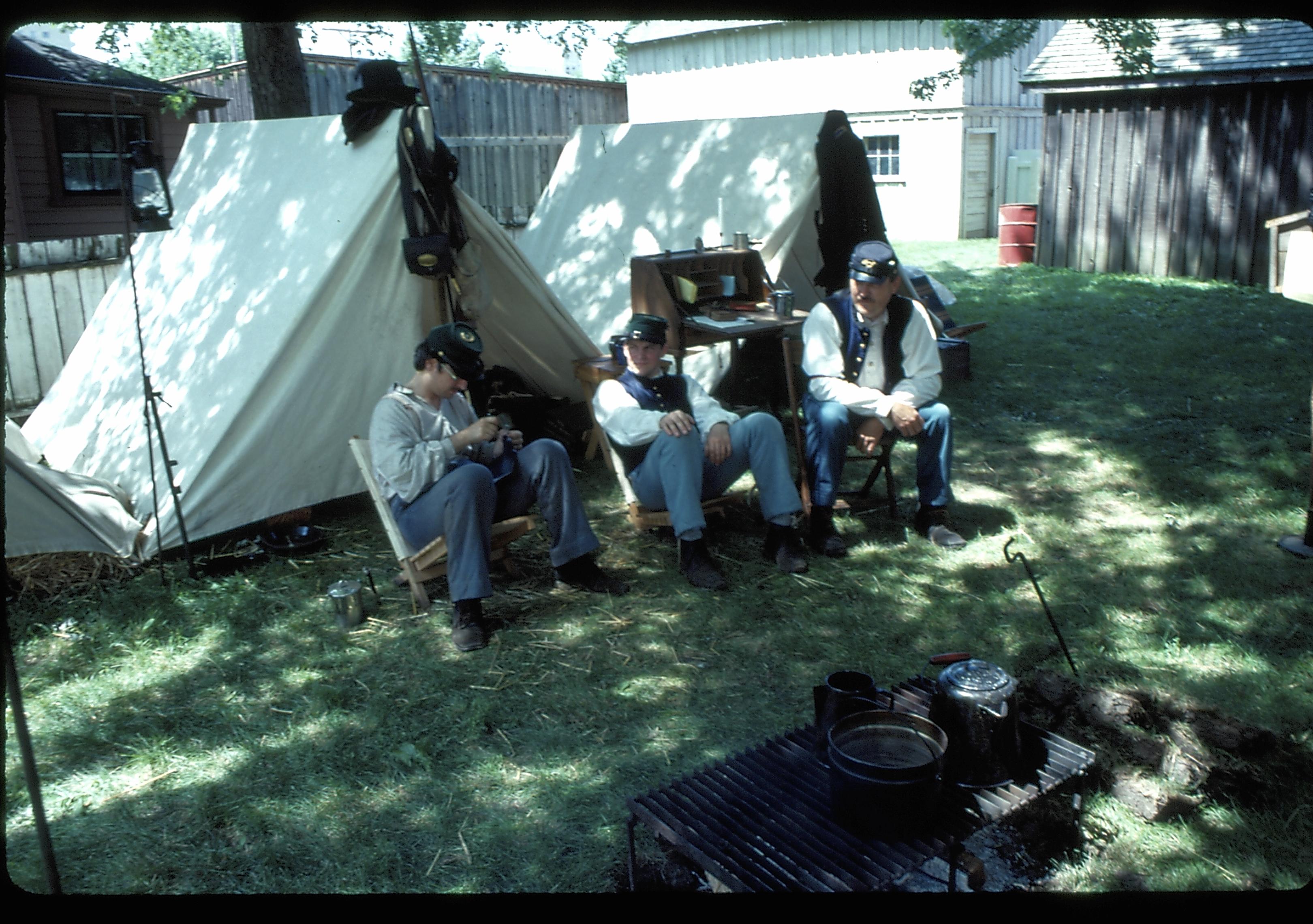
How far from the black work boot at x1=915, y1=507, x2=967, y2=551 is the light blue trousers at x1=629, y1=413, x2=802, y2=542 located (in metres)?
0.71

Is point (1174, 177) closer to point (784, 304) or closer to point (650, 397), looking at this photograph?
point (784, 304)

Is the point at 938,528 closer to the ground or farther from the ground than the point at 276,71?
closer to the ground

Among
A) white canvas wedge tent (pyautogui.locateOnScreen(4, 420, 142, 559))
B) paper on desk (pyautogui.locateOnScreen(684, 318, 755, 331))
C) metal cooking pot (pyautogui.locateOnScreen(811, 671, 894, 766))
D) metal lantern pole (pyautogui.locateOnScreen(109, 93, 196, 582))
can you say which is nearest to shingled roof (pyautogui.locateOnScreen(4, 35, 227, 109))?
metal lantern pole (pyautogui.locateOnScreen(109, 93, 196, 582))

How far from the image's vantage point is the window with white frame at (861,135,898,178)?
16531mm

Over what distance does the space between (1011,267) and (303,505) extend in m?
10.3

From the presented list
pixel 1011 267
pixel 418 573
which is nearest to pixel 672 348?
pixel 418 573

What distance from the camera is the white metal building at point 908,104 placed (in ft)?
51.5

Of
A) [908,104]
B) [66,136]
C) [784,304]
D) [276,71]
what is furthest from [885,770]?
[908,104]

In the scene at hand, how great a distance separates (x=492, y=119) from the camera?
12.9 metres

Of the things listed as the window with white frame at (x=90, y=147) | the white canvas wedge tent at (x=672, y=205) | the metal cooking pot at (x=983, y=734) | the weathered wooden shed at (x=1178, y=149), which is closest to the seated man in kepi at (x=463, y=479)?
the metal cooking pot at (x=983, y=734)

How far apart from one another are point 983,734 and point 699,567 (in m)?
2.00

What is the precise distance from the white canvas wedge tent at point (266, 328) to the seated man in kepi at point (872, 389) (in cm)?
175

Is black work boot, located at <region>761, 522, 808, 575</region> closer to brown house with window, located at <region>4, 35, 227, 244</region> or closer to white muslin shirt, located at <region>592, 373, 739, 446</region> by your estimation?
white muslin shirt, located at <region>592, 373, 739, 446</region>

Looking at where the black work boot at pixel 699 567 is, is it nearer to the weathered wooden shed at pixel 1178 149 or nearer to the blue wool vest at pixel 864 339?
the blue wool vest at pixel 864 339
